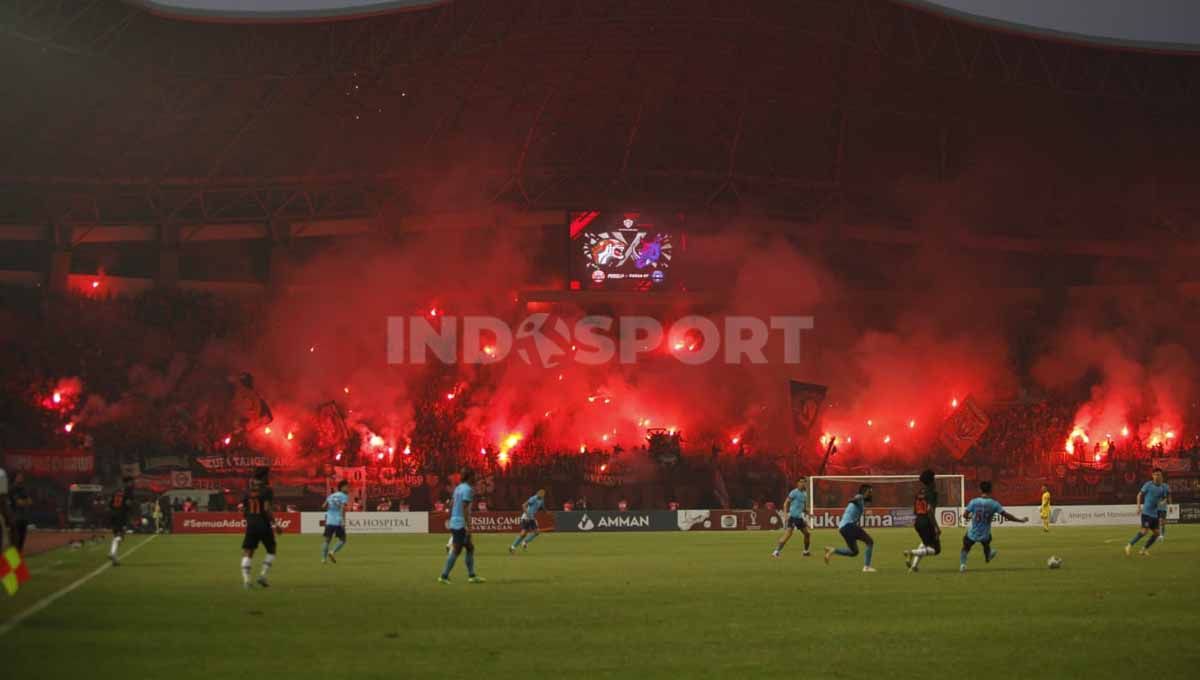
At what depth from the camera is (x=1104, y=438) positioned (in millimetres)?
64000

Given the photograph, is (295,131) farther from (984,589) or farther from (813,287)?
(984,589)

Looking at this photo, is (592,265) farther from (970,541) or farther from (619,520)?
(970,541)

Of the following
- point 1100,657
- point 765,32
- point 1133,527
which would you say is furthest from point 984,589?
point 765,32

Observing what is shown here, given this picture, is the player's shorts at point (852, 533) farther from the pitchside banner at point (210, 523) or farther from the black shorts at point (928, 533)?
the pitchside banner at point (210, 523)

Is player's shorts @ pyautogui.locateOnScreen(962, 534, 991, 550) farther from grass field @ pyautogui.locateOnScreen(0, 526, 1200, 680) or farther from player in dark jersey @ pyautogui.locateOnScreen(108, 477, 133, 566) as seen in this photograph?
player in dark jersey @ pyautogui.locateOnScreen(108, 477, 133, 566)

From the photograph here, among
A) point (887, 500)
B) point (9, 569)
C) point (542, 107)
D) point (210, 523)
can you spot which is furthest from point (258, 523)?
point (542, 107)

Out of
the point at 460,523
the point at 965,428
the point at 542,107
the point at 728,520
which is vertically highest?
the point at 542,107

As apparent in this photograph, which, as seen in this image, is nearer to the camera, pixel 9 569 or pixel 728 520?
pixel 9 569

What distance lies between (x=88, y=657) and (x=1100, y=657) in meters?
9.30

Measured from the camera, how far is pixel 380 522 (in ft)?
169

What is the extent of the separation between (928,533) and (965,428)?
3722 centimetres

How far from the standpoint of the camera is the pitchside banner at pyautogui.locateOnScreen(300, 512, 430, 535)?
51219mm

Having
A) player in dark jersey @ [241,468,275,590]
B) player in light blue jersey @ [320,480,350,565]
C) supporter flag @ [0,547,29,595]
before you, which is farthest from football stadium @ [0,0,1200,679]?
supporter flag @ [0,547,29,595]

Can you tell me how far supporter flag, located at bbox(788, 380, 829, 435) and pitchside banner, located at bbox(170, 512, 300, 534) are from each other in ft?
78.7
